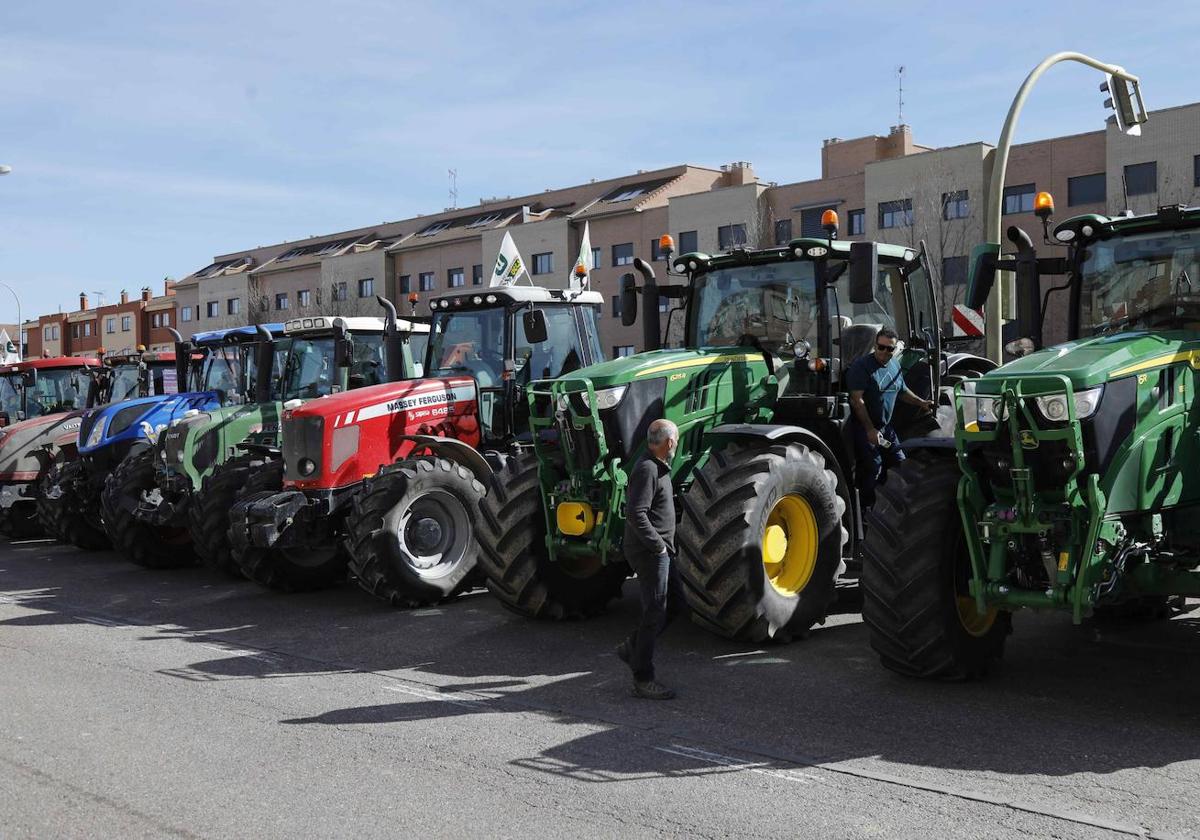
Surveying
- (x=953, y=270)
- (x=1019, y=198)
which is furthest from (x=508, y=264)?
(x=1019, y=198)

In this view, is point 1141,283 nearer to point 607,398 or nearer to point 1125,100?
point 607,398

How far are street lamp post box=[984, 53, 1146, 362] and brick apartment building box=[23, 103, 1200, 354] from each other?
11398mm

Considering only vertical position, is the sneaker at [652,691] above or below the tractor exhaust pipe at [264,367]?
below

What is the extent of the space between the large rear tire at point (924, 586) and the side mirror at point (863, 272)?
5.98 feet

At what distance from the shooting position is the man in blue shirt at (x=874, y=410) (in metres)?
9.30

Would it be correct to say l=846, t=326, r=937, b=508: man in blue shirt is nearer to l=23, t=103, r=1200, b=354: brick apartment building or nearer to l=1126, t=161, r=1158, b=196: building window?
l=23, t=103, r=1200, b=354: brick apartment building

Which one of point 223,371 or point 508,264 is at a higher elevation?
point 508,264

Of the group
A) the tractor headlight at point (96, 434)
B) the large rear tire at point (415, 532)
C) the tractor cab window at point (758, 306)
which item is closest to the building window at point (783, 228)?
the tractor headlight at point (96, 434)

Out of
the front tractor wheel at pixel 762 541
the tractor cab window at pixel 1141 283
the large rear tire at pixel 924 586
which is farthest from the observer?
the front tractor wheel at pixel 762 541

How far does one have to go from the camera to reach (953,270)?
42750 millimetres

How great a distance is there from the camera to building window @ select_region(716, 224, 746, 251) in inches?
1989

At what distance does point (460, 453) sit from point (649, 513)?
4.11 meters

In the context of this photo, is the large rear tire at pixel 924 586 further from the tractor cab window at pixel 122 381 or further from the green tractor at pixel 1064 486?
the tractor cab window at pixel 122 381

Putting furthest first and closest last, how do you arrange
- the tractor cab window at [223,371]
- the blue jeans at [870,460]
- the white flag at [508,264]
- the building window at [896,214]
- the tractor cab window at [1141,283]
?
1. the building window at [896,214]
2. the white flag at [508,264]
3. the tractor cab window at [223,371]
4. the blue jeans at [870,460]
5. the tractor cab window at [1141,283]
